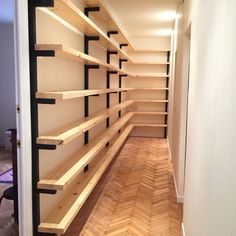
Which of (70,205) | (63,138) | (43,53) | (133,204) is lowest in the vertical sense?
(133,204)

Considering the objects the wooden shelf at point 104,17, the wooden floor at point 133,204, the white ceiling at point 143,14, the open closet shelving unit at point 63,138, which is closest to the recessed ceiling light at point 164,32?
the white ceiling at point 143,14

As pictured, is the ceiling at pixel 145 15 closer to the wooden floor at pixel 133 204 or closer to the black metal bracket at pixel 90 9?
the black metal bracket at pixel 90 9

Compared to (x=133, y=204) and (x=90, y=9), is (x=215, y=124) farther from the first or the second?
(x=90, y=9)

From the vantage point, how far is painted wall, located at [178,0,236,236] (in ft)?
3.93

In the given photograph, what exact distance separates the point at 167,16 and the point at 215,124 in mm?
4531

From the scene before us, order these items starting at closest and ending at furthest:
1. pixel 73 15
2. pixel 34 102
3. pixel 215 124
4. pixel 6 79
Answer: pixel 215 124
pixel 34 102
pixel 73 15
pixel 6 79

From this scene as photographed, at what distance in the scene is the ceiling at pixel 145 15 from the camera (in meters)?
4.62

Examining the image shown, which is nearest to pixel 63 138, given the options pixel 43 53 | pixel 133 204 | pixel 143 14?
pixel 43 53

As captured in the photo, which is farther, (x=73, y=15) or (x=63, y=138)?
(x=73, y=15)

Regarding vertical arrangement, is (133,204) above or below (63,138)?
below

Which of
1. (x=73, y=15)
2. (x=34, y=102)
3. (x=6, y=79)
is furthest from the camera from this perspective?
(x=6, y=79)

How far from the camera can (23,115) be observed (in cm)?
205

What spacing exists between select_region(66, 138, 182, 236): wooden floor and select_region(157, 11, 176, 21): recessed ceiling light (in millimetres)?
2740

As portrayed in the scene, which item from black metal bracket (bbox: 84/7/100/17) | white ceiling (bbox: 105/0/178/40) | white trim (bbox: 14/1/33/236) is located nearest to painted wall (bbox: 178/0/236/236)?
white trim (bbox: 14/1/33/236)
